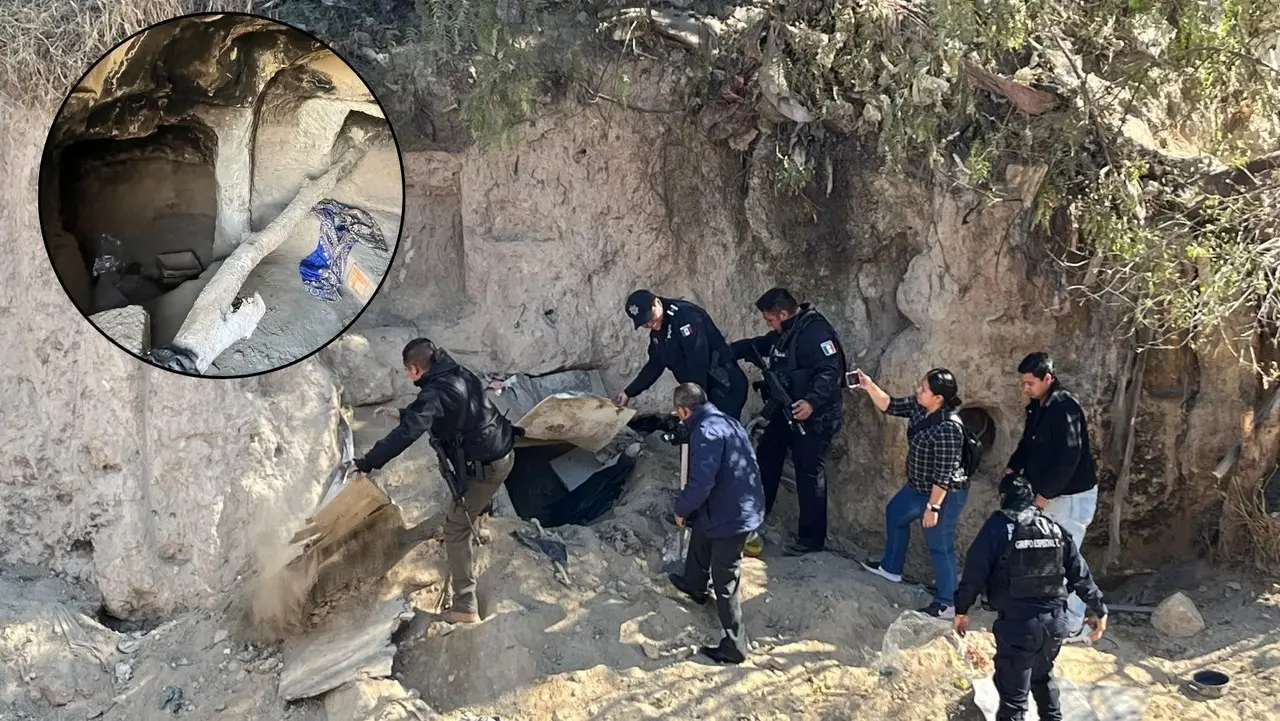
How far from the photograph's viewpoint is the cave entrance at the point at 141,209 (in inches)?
188

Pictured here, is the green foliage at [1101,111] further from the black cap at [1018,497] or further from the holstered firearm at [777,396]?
the black cap at [1018,497]

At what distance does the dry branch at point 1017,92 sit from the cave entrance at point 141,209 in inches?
177

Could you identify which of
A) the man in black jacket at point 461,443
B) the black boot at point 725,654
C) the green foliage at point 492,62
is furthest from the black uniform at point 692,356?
the green foliage at point 492,62

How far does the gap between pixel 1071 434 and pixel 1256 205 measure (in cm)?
179

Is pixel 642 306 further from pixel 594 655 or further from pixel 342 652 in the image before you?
pixel 342 652

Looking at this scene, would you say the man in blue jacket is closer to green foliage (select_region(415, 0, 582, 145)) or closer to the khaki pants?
the khaki pants

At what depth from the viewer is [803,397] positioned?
702cm

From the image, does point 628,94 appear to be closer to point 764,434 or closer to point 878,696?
point 764,434

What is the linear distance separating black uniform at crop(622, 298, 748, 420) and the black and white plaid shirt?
1.25 m

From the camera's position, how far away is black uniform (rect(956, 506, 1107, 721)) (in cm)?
528

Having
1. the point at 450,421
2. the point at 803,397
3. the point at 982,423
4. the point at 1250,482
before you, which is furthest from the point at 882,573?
the point at 450,421

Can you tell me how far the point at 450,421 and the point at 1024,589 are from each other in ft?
10.1

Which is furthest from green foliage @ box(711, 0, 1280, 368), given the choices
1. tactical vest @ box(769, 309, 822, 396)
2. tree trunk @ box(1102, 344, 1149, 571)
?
tactical vest @ box(769, 309, 822, 396)

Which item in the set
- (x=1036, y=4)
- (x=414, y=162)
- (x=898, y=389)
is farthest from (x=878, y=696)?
(x=414, y=162)
